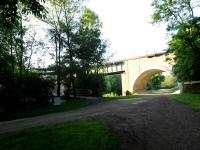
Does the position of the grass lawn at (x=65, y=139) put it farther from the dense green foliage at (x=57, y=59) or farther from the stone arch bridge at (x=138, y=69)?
the stone arch bridge at (x=138, y=69)

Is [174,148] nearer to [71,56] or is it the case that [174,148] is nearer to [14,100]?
[14,100]

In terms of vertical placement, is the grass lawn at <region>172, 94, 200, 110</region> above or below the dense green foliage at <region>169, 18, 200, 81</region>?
below

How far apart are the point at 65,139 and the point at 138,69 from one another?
45.9 m

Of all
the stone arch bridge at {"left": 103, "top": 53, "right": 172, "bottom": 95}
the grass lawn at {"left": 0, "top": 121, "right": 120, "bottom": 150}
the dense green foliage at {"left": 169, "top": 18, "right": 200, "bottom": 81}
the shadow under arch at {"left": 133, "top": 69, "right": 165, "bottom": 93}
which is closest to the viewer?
the grass lawn at {"left": 0, "top": 121, "right": 120, "bottom": 150}

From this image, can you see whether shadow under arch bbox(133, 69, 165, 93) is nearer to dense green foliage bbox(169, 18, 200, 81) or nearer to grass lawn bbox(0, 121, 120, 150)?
dense green foliage bbox(169, 18, 200, 81)

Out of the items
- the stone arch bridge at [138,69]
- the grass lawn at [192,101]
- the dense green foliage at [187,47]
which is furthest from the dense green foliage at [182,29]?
the stone arch bridge at [138,69]

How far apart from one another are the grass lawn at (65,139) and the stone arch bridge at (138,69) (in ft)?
128

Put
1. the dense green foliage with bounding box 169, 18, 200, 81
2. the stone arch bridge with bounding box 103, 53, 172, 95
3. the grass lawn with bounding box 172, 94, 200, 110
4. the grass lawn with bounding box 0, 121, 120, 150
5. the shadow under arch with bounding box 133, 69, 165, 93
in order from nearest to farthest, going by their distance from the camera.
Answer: the grass lawn with bounding box 0, 121, 120, 150 < the grass lawn with bounding box 172, 94, 200, 110 < the dense green foliage with bounding box 169, 18, 200, 81 < the stone arch bridge with bounding box 103, 53, 172, 95 < the shadow under arch with bounding box 133, 69, 165, 93

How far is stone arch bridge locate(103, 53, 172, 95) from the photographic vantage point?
4820 cm

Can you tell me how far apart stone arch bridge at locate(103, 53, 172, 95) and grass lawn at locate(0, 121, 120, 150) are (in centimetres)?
3901

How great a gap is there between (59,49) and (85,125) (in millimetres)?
20193

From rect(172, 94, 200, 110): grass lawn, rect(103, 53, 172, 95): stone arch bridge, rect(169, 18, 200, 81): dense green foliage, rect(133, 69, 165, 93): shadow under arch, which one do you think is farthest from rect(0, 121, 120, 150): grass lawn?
rect(133, 69, 165, 93): shadow under arch

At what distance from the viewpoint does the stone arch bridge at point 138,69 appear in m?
48.2

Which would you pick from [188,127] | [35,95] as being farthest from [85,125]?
[35,95]
